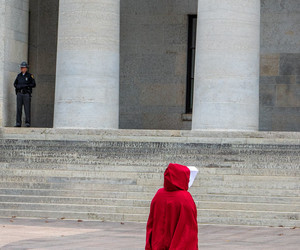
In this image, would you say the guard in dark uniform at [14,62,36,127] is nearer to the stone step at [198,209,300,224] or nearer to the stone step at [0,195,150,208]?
the stone step at [0,195,150,208]

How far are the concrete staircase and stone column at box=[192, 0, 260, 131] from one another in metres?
1.37

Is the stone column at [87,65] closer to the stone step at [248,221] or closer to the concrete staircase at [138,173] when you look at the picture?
the concrete staircase at [138,173]

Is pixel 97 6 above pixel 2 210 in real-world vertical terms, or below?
above

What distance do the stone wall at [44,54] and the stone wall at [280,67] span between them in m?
9.57

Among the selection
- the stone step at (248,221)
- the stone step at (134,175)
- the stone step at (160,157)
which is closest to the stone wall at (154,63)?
the stone step at (160,157)

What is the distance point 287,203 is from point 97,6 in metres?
10.4

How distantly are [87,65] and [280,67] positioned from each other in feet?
35.5

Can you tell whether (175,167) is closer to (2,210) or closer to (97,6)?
(2,210)

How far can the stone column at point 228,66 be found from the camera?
25.7 metres

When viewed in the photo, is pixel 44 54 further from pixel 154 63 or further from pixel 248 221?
pixel 248 221

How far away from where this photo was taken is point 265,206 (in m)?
20.3

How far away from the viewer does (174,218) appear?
8.83 m

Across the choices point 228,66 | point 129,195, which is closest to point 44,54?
point 228,66

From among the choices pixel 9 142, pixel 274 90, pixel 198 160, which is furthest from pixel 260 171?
pixel 274 90
